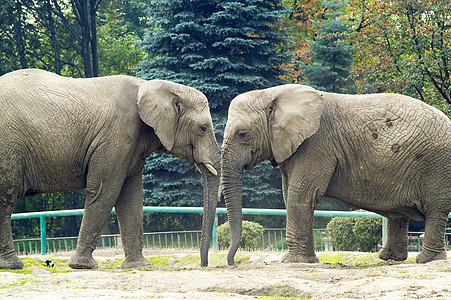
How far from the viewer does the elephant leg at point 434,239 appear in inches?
410

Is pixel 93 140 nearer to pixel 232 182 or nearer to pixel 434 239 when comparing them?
pixel 232 182

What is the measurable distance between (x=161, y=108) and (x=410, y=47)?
10481mm

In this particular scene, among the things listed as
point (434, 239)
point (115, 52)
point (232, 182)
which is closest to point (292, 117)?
point (232, 182)

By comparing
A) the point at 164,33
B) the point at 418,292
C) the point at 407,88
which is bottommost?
the point at 418,292

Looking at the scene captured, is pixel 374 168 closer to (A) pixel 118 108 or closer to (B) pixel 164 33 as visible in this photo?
(A) pixel 118 108

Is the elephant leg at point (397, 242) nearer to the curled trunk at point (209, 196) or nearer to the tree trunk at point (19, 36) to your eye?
the curled trunk at point (209, 196)

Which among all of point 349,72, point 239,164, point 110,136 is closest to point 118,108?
point 110,136

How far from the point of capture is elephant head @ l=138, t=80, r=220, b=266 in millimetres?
10719

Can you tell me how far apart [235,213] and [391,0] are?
1084 centimetres

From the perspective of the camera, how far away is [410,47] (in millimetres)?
19188

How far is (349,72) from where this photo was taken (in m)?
21.8

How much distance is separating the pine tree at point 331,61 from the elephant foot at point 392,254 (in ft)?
34.1

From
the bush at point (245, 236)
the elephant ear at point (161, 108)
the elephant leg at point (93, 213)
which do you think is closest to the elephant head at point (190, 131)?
the elephant ear at point (161, 108)

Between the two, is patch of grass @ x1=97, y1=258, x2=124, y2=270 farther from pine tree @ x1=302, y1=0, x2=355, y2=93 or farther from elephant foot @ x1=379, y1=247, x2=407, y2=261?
pine tree @ x1=302, y1=0, x2=355, y2=93
